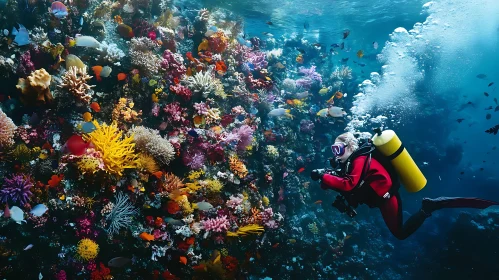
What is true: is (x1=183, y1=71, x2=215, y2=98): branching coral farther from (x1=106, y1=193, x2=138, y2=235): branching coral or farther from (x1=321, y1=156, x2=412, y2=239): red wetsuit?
(x1=321, y1=156, x2=412, y2=239): red wetsuit

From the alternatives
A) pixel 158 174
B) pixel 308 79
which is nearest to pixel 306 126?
pixel 308 79

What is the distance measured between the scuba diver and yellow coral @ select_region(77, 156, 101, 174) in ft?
13.3

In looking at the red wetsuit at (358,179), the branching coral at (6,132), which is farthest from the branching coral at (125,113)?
the red wetsuit at (358,179)

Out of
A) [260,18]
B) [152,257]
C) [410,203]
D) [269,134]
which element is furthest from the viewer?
[260,18]

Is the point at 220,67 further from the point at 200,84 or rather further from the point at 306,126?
the point at 306,126

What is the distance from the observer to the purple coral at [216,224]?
5.96 m

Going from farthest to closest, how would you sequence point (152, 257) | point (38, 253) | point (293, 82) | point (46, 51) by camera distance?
point (293, 82) → point (46, 51) → point (152, 257) → point (38, 253)

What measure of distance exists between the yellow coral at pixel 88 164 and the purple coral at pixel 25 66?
120 inches

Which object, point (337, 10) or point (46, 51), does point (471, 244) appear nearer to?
point (46, 51)

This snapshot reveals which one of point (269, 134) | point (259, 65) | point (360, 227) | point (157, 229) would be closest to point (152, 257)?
point (157, 229)

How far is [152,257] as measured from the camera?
5438 mm

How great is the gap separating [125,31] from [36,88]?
348 cm

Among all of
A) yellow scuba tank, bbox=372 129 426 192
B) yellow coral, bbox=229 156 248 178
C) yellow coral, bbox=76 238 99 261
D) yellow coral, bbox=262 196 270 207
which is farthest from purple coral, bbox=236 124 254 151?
yellow coral, bbox=76 238 99 261

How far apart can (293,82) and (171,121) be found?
Answer: 8805mm
